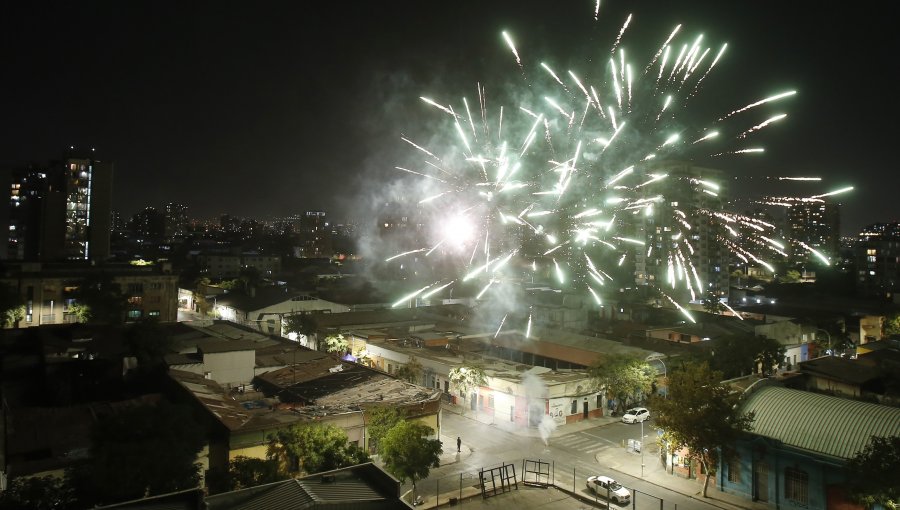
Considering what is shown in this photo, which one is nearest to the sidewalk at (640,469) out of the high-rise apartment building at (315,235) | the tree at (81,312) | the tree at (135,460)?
the tree at (135,460)

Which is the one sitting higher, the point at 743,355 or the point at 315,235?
the point at 315,235

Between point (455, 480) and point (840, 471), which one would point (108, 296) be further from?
point (840, 471)

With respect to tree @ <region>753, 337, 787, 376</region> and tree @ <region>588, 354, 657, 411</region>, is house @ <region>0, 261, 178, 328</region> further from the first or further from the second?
tree @ <region>753, 337, 787, 376</region>

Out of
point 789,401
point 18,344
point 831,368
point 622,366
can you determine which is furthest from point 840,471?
point 18,344

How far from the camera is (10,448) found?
14977mm

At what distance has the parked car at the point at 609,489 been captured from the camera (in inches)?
613

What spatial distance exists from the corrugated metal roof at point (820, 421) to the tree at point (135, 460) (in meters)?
15.8

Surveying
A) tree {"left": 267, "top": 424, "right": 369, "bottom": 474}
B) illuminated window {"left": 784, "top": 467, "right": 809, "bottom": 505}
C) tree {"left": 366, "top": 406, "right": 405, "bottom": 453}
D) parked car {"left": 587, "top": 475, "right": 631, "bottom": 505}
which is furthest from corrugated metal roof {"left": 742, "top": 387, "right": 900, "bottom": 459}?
tree {"left": 267, "top": 424, "right": 369, "bottom": 474}

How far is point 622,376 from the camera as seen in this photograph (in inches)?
925

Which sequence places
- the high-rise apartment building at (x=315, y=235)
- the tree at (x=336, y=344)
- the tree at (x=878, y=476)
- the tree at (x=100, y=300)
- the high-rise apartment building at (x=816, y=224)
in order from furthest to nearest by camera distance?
the high-rise apartment building at (x=816, y=224)
the high-rise apartment building at (x=315, y=235)
the tree at (x=100, y=300)
the tree at (x=336, y=344)
the tree at (x=878, y=476)

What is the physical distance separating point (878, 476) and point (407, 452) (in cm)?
1094

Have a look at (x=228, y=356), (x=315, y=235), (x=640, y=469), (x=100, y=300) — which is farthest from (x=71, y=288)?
(x=315, y=235)

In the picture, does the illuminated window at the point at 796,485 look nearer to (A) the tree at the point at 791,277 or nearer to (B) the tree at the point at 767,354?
(B) the tree at the point at 767,354

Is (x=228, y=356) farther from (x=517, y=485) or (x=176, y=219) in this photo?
(x=176, y=219)
